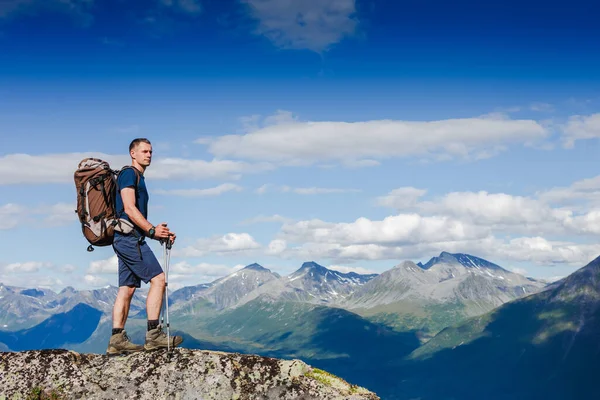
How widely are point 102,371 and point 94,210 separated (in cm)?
285

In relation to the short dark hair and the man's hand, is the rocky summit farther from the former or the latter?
the short dark hair

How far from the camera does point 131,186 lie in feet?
36.8

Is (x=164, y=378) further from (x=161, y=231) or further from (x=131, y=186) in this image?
(x=131, y=186)

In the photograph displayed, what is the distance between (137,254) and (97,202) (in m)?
1.20

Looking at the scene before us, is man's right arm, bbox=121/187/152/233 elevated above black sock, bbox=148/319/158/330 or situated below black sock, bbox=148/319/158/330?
above

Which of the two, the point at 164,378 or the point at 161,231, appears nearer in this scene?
the point at 164,378

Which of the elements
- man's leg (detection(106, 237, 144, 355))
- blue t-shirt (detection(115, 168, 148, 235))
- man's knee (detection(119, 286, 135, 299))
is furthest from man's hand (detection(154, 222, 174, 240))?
man's knee (detection(119, 286, 135, 299))

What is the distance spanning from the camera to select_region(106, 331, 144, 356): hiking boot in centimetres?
1104

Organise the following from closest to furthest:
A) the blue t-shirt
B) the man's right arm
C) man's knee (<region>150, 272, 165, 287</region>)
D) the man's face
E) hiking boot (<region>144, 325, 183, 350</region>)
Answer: hiking boot (<region>144, 325, 183, 350</region>), the man's right arm, the blue t-shirt, man's knee (<region>150, 272, 165, 287</region>), the man's face

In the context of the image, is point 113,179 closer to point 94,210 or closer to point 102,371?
point 94,210

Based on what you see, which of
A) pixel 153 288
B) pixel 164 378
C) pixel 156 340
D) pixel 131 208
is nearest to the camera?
pixel 164 378

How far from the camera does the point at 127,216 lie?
11.4 metres

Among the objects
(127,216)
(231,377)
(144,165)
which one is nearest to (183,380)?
(231,377)

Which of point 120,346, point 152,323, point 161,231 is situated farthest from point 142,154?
point 120,346
